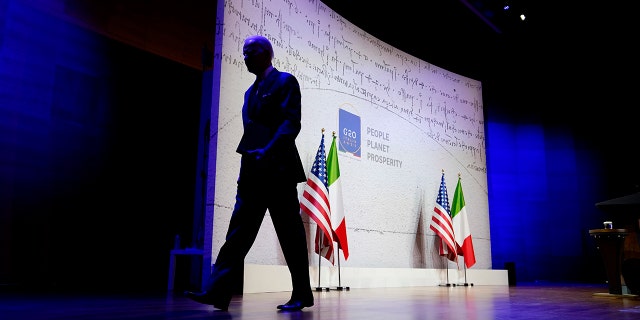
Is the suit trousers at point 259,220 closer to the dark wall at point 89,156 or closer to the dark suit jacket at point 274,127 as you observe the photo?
the dark suit jacket at point 274,127

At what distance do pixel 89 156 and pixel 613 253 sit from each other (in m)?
4.53

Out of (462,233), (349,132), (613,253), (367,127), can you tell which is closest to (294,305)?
(613,253)

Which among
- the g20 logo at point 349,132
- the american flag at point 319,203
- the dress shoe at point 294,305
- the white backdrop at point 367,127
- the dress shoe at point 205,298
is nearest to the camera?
the dress shoe at point 205,298

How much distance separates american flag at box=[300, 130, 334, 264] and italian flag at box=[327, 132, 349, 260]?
0.36 ft

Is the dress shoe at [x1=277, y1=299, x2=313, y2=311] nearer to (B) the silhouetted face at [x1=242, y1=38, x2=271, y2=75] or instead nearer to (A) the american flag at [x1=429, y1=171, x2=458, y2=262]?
(B) the silhouetted face at [x1=242, y1=38, x2=271, y2=75]

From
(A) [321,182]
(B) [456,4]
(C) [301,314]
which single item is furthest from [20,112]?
(B) [456,4]

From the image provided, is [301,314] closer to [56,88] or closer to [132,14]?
[56,88]

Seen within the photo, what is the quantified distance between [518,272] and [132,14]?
6975mm

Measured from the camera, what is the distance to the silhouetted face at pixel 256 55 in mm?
2336

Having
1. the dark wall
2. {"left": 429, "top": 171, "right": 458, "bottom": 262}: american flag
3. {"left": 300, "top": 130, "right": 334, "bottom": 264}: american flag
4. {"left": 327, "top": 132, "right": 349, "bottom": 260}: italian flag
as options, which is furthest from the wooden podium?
the dark wall

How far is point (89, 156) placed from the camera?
4496mm

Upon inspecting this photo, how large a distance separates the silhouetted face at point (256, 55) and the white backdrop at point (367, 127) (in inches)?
70.4

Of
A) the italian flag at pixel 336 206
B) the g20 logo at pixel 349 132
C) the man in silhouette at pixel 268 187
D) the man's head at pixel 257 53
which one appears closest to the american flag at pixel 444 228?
the g20 logo at pixel 349 132

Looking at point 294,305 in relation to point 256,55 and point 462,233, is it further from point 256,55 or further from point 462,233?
point 462,233
